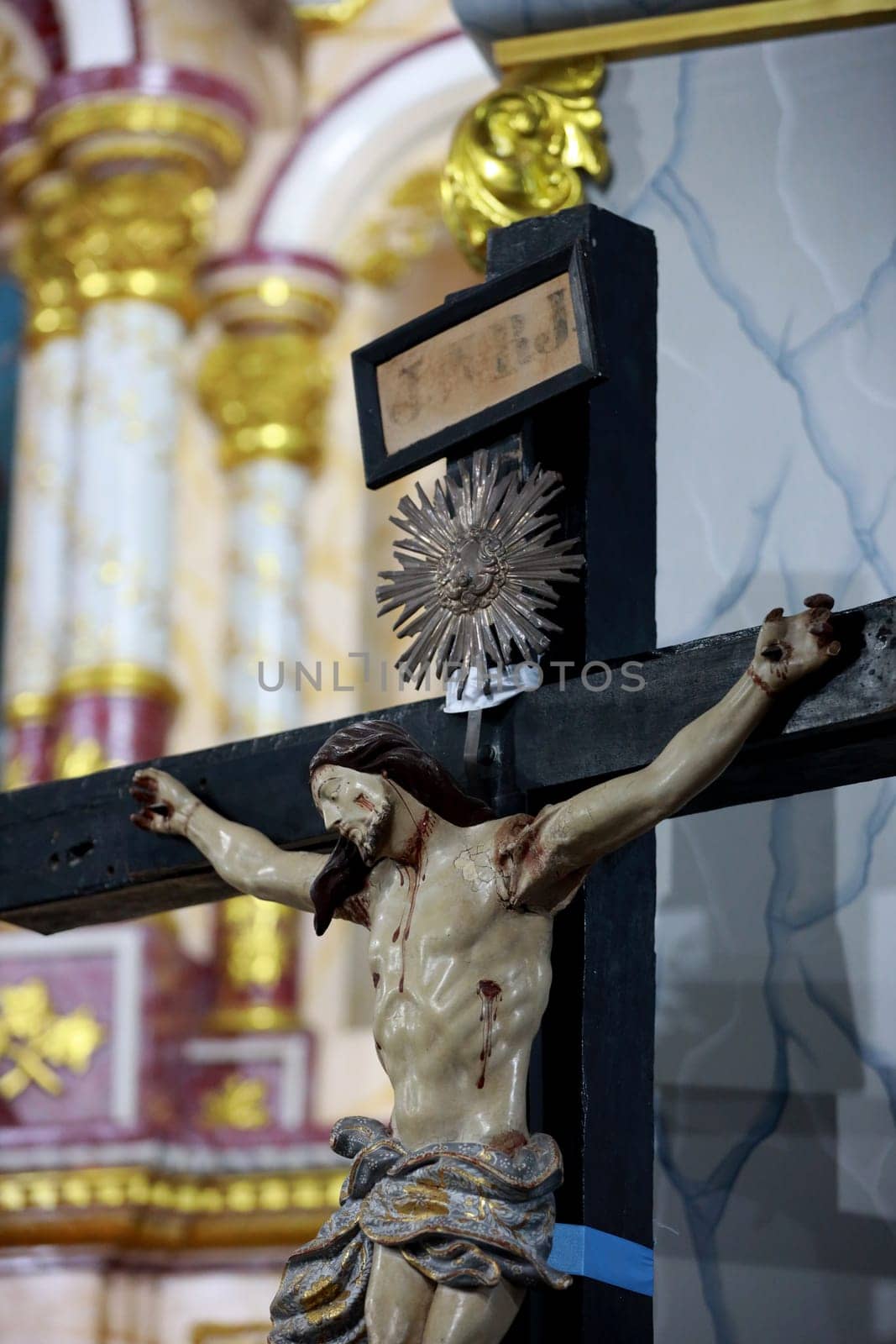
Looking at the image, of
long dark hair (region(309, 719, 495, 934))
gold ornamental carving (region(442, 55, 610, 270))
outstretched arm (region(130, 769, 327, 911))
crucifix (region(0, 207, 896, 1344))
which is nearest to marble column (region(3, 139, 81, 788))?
gold ornamental carving (region(442, 55, 610, 270))

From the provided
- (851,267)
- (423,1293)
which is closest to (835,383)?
(851,267)

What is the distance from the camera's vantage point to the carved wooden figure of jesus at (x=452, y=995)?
1545 mm

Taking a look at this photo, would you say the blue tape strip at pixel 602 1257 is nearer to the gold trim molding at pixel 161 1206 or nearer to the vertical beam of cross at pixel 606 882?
the vertical beam of cross at pixel 606 882

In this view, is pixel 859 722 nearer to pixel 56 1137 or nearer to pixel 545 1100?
pixel 545 1100

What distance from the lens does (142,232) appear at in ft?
14.6

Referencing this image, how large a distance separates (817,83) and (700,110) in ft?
0.37

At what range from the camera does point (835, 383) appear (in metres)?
2.17

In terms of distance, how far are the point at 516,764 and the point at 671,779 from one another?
200mm

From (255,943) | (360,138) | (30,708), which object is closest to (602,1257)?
(255,943)

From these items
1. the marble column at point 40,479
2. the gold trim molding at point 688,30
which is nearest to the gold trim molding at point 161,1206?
the marble column at point 40,479

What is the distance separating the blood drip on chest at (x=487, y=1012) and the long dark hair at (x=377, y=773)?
0.12m

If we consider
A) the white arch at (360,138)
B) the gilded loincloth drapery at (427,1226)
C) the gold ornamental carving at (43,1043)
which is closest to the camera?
the gilded loincloth drapery at (427,1226)

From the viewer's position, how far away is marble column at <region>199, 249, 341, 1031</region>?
173 inches

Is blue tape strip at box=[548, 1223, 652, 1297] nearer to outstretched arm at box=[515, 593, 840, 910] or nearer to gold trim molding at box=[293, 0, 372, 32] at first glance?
outstretched arm at box=[515, 593, 840, 910]
